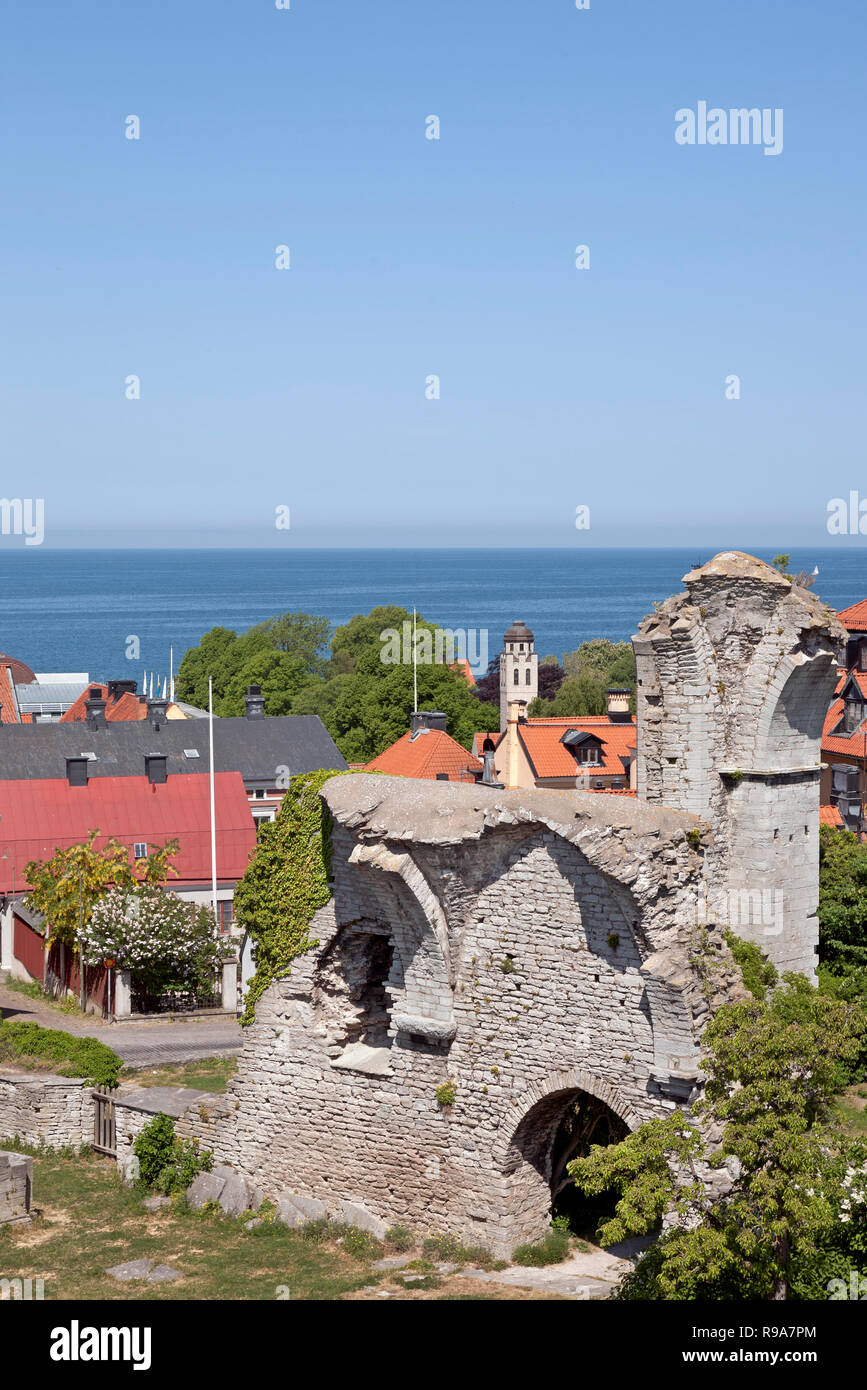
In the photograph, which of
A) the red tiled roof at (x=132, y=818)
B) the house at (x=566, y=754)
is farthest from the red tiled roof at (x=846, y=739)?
the red tiled roof at (x=132, y=818)

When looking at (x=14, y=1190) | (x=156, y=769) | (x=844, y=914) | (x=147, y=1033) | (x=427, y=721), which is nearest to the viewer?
(x=14, y=1190)

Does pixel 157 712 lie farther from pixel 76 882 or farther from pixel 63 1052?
pixel 63 1052

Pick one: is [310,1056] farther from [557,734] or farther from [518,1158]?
[557,734]

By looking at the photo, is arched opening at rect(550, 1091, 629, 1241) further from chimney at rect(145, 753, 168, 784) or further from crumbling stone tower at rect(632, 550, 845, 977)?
chimney at rect(145, 753, 168, 784)

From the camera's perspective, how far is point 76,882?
39719 mm

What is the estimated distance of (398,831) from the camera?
70.9 ft

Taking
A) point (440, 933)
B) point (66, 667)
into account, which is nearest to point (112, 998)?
point (440, 933)

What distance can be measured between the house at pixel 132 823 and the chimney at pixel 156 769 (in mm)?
34

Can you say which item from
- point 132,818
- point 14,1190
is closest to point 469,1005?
point 14,1190

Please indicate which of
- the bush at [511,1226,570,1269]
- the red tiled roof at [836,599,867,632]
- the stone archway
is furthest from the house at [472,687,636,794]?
the bush at [511,1226,570,1269]

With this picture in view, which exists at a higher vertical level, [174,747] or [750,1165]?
[174,747]

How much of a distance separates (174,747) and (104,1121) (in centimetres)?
3188

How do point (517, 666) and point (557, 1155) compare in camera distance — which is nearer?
point (557, 1155)

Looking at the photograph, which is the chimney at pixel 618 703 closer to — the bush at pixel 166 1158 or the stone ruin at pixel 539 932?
the stone ruin at pixel 539 932
